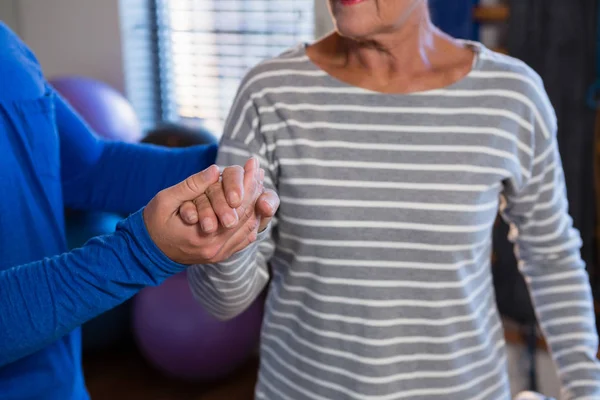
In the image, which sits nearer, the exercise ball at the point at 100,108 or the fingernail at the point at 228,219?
the fingernail at the point at 228,219

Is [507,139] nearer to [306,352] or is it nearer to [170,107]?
[306,352]

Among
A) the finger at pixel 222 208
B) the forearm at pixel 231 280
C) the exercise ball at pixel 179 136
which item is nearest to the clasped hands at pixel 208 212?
the finger at pixel 222 208

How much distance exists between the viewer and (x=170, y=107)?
3658 mm

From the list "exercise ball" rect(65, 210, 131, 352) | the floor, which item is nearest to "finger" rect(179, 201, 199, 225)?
"exercise ball" rect(65, 210, 131, 352)

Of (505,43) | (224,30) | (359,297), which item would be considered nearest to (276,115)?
(359,297)

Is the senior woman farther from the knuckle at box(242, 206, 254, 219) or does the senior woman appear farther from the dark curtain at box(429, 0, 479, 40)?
the dark curtain at box(429, 0, 479, 40)

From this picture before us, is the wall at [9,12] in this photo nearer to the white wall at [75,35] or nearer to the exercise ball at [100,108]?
the white wall at [75,35]

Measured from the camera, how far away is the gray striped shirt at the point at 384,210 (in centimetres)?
101

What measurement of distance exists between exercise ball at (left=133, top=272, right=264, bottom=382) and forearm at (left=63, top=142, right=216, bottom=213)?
41.4 inches

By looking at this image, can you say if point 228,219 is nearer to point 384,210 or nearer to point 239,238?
point 239,238

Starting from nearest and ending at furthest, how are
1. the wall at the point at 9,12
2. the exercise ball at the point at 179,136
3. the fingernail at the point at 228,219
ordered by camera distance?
the fingernail at the point at 228,219
the exercise ball at the point at 179,136
the wall at the point at 9,12

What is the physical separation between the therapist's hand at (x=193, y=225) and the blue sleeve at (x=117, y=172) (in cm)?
→ 38

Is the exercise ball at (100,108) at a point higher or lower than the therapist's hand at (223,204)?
lower

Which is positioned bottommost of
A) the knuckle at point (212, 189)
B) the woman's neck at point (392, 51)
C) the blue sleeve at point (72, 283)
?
the blue sleeve at point (72, 283)
